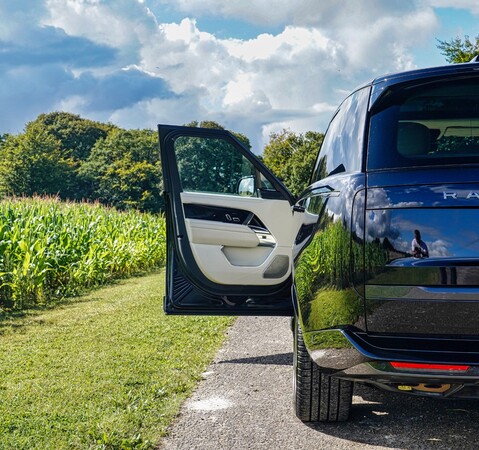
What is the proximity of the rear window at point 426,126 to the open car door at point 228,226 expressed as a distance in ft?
5.28

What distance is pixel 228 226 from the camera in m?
4.85

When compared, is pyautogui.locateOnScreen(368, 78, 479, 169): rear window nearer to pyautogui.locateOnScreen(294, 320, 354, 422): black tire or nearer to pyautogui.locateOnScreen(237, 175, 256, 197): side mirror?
pyautogui.locateOnScreen(294, 320, 354, 422): black tire

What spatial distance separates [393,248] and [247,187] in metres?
2.10

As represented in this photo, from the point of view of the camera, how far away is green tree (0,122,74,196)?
48.4 m

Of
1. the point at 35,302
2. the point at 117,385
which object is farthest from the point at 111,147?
the point at 117,385

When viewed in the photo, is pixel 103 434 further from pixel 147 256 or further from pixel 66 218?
pixel 147 256

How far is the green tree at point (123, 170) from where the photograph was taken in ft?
161

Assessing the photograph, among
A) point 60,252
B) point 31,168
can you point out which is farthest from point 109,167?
point 60,252

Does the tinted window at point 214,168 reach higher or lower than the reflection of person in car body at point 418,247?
higher

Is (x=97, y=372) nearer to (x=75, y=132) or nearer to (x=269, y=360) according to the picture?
(x=269, y=360)

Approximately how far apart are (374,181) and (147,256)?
12.5 m

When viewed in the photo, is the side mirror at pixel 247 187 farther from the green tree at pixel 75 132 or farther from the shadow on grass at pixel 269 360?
the green tree at pixel 75 132

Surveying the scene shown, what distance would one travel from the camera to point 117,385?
4.90 metres

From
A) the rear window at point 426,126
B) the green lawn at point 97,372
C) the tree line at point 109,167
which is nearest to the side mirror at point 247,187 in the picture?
the green lawn at point 97,372
